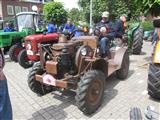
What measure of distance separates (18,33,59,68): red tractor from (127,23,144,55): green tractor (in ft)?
10.8

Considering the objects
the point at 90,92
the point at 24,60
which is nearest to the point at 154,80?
the point at 90,92

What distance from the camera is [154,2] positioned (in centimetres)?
697

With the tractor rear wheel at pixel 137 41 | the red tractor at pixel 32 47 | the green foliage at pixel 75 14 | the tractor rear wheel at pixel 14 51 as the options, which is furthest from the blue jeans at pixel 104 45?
the green foliage at pixel 75 14

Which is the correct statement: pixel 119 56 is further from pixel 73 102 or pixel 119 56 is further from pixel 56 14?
pixel 56 14

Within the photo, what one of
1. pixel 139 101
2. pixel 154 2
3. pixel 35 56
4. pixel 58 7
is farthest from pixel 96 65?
pixel 58 7

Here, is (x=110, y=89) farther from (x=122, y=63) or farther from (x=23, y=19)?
Answer: (x=23, y=19)

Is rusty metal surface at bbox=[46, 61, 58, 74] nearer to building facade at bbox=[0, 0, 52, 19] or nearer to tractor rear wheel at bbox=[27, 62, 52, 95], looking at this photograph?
tractor rear wheel at bbox=[27, 62, 52, 95]

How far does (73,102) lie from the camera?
546 cm

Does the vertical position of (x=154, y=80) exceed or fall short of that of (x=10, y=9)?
it falls short

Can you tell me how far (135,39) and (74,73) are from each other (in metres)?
5.63

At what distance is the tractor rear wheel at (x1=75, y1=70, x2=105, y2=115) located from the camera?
4590 millimetres

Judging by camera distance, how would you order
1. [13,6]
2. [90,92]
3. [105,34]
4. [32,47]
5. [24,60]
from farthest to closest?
[13,6] < [24,60] < [32,47] < [105,34] < [90,92]

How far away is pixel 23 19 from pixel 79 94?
8.05 metres

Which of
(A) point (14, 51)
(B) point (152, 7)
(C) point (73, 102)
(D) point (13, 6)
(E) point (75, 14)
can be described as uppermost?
(D) point (13, 6)
